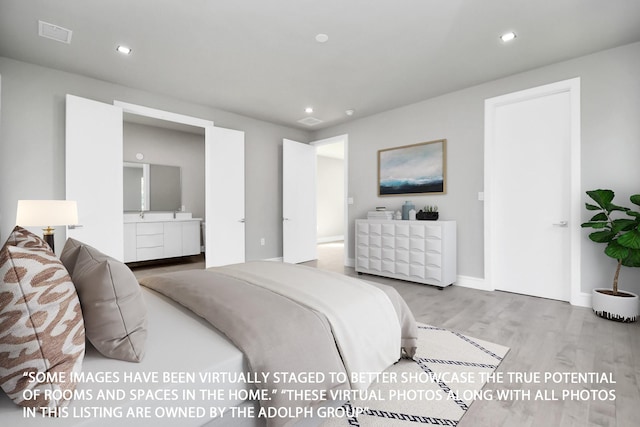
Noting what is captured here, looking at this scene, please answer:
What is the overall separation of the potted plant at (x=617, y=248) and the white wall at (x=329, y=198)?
22.7 ft

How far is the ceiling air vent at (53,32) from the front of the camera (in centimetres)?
252

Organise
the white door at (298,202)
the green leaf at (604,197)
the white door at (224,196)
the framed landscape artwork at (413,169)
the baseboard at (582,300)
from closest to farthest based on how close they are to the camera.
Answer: the green leaf at (604,197), the baseboard at (582,300), the framed landscape artwork at (413,169), the white door at (224,196), the white door at (298,202)

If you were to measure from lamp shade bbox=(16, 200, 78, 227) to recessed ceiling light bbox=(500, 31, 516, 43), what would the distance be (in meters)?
4.23

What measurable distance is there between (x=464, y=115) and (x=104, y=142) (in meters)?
4.59

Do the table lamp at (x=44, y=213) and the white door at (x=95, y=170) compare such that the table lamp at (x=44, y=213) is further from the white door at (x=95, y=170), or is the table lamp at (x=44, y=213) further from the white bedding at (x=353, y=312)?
the white bedding at (x=353, y=312)

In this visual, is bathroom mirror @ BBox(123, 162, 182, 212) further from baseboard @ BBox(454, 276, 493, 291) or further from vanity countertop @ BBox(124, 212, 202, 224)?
baseboard @ BBox(454, 276, 493, 291)

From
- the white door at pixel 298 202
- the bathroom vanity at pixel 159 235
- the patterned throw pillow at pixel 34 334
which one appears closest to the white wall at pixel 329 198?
the white door at pixel 298 202

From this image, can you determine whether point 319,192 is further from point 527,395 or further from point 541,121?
point 527,395

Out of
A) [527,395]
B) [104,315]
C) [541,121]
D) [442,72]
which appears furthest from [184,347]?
[541,121]

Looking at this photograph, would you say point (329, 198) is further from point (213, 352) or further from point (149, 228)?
point (213, 352)

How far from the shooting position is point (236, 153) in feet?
15.4

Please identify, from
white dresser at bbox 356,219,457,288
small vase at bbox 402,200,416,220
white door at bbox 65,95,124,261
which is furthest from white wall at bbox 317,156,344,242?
white door at bbox 65,95,124,261

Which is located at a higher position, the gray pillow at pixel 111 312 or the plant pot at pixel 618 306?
the gray pillow at pixel 111 312

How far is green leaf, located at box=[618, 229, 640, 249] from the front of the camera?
239 cm
